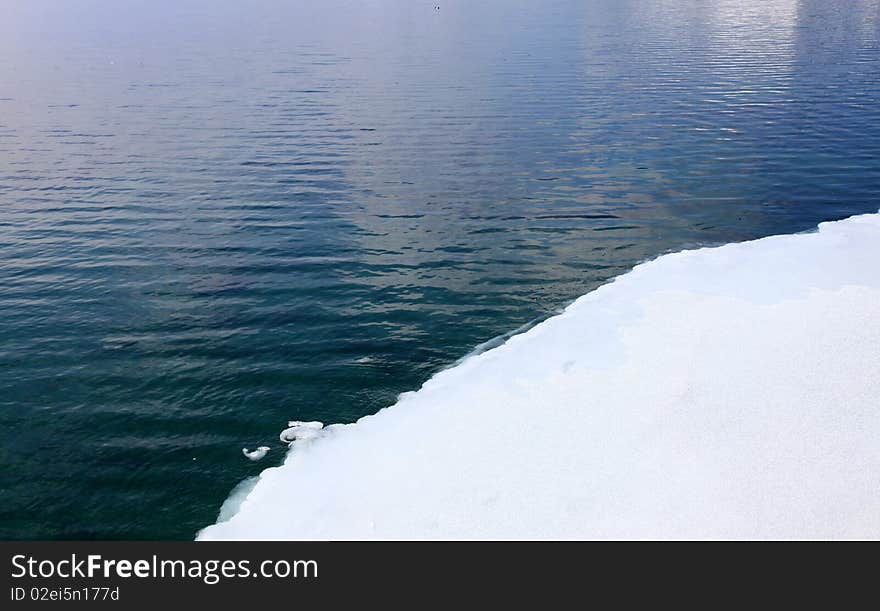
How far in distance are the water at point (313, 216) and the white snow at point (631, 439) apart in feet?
5.06

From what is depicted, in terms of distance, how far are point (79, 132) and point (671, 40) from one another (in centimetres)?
5389

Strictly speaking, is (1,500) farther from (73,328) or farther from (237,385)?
(73,328)

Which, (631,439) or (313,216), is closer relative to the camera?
(631,439)

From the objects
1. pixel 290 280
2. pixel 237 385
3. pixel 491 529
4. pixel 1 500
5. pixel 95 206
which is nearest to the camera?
pixel 491 529

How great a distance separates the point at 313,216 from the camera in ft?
89.9

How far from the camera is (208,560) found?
11477mm

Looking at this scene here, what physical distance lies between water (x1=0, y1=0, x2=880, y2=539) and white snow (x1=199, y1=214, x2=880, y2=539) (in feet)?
5.06

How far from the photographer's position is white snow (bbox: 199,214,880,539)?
11617 millimetres

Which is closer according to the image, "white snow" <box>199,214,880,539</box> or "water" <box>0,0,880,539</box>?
"white snow" <box>199,214,880,539</box>

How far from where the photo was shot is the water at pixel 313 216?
15633 mm

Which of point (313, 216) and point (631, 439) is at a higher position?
point (313, 216)

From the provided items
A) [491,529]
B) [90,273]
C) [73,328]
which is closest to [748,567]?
[491,529]

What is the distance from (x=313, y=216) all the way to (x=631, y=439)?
56.5ft

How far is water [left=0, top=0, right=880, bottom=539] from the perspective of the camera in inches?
615
